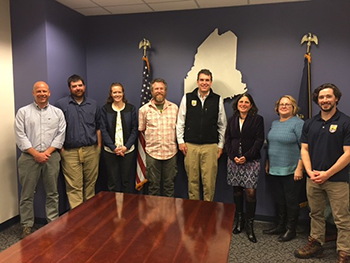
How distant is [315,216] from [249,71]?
1.72 meters

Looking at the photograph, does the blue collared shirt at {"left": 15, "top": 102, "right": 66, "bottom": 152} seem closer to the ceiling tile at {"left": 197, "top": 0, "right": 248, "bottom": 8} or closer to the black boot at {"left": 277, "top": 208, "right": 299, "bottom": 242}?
the ceiling tile at {"left": 197, "top": 0, "right": 248, "bottom": 8}

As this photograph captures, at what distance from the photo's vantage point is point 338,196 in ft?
7.86

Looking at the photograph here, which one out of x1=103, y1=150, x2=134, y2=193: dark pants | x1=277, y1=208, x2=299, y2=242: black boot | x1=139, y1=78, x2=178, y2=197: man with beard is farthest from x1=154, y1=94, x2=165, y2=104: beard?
x1=277, y1=208, x2=299, y2=242: black boot

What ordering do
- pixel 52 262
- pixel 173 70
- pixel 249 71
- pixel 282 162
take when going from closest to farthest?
1. pixel 52 262
2. pixel 282 162
3. pixel 249 71
4. pixel 173 70

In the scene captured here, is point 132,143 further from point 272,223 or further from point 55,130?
point 272,223

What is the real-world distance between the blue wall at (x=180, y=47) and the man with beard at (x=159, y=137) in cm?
39

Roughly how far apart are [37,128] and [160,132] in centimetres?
126

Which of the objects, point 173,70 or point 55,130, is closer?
point 55,130

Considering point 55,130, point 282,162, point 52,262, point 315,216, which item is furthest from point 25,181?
point 315,216

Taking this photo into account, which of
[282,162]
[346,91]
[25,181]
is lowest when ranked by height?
[25,181]

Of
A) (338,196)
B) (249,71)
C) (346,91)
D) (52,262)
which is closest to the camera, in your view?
(52,262)

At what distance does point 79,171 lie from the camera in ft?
10.9

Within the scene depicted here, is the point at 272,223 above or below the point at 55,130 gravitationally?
below

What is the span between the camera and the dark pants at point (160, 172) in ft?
10.9
